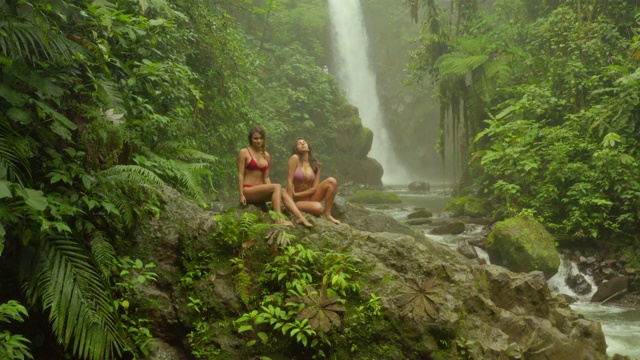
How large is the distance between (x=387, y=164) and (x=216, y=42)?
1024 inches

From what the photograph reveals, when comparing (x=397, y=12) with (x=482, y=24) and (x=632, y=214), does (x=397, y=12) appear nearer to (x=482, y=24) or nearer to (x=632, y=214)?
(x=482, y=24)

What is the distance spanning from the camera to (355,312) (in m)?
4.17

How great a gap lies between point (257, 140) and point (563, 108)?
10.3 meters

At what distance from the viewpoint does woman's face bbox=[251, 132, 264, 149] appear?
18.2ft

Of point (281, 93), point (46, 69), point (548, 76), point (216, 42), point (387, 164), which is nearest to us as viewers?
point (46, 69)

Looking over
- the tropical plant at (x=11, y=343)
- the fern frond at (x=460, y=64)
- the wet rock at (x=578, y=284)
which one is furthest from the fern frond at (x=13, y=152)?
the fern frond at (x=460, y=64)

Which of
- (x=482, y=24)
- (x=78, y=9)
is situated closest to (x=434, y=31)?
(x=482, y=24)

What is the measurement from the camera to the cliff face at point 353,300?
4.08 meters

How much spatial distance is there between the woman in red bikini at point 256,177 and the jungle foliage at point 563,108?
746cm

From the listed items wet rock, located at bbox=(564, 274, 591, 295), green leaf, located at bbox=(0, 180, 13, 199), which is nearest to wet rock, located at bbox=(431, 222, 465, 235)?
wet rock, located at bbox=(564, 274, 591, 295)

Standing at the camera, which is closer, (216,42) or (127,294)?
(127,294)

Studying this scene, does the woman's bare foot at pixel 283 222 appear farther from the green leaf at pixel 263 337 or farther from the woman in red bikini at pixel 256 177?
the green leaf at pixel 263 337

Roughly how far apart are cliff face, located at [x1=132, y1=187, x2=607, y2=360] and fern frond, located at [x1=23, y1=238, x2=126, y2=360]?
18.4 inches

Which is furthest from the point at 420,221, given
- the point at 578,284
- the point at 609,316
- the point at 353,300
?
the point at 353,300
